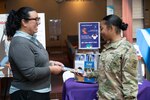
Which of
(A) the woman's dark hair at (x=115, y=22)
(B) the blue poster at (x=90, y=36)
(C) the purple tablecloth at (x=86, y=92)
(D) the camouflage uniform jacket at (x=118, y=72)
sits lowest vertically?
(C) the purple tablecloth at (x=86, y=92)

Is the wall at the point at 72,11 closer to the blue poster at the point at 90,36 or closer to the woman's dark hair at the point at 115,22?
the blue poster at the point at 90,36

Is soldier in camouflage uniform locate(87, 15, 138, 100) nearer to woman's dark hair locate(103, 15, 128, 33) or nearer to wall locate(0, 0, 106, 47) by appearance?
woman's dark hair locate(103, 15, 128, 33)

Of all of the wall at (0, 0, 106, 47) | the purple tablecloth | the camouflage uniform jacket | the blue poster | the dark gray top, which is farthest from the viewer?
the wall at (0, 0, 106, 47)

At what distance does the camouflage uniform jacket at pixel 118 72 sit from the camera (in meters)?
2.13

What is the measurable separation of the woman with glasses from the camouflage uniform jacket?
375 mm

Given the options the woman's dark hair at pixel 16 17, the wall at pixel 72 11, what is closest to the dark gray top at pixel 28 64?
the woman's dark hair at pixel 16 17

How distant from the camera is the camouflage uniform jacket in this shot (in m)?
2.13

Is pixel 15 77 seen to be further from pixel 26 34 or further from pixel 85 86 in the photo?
pixel 85 86

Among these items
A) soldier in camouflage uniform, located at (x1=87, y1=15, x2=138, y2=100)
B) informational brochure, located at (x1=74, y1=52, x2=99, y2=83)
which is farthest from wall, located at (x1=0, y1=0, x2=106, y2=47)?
soldier in camouflage uniform, located at (x1=87, y1=15, x2=138, y2=100)

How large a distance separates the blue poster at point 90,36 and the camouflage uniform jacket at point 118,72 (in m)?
0.58

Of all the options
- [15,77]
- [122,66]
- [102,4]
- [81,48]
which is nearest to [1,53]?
[81,48]

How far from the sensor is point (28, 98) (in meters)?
2.12

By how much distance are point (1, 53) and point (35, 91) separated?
1.62 meters

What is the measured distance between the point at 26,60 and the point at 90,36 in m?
1.03
